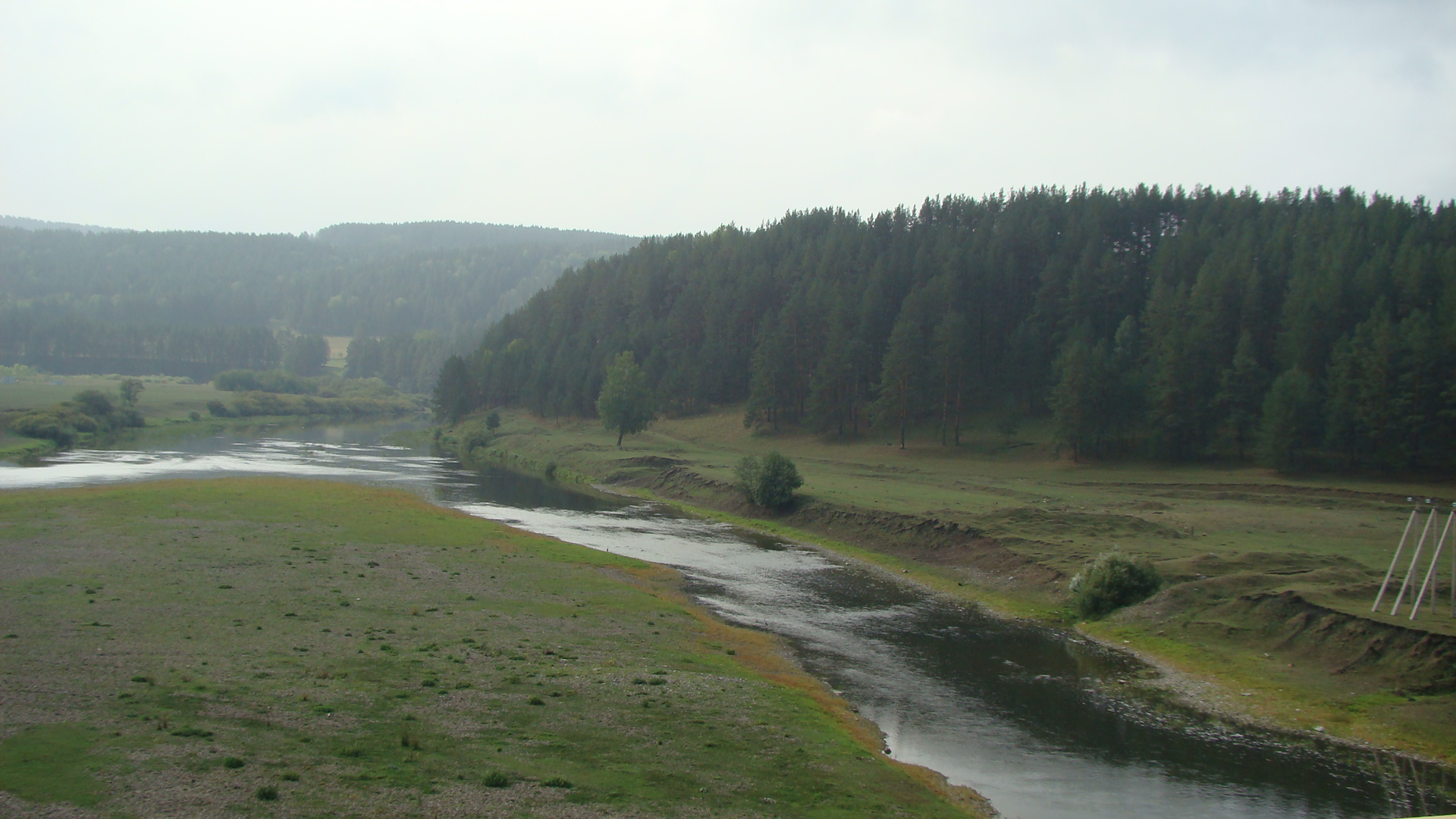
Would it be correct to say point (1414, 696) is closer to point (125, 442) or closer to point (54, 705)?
point (54, 705)

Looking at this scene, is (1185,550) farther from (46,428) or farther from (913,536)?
(46,428)

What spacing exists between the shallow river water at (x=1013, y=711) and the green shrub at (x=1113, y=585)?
2867 mm

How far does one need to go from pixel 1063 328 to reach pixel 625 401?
56.7 meters

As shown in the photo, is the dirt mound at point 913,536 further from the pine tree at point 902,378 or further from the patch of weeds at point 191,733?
the patch of weeds at point 191,733

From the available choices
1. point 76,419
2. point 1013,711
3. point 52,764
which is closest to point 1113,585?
point 1013,711

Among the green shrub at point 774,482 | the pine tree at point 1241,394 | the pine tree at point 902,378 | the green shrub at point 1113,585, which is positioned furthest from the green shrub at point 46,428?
the pine tree at point 1241,394

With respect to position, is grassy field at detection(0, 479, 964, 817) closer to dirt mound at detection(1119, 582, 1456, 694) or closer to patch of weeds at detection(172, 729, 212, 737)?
patch of weeds at detection(172, 729, 212, 737)

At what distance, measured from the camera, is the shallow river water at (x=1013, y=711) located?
803 inches

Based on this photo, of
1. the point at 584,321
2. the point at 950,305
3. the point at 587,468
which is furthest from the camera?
the point at 584,321

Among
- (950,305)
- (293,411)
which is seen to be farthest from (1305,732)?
(293,411)

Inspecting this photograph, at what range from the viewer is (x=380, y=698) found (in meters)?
20.1

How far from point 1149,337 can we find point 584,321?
107 meters

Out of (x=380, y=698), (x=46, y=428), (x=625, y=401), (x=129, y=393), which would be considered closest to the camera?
(x=380, y=698)

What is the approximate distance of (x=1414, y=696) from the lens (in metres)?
25.5
